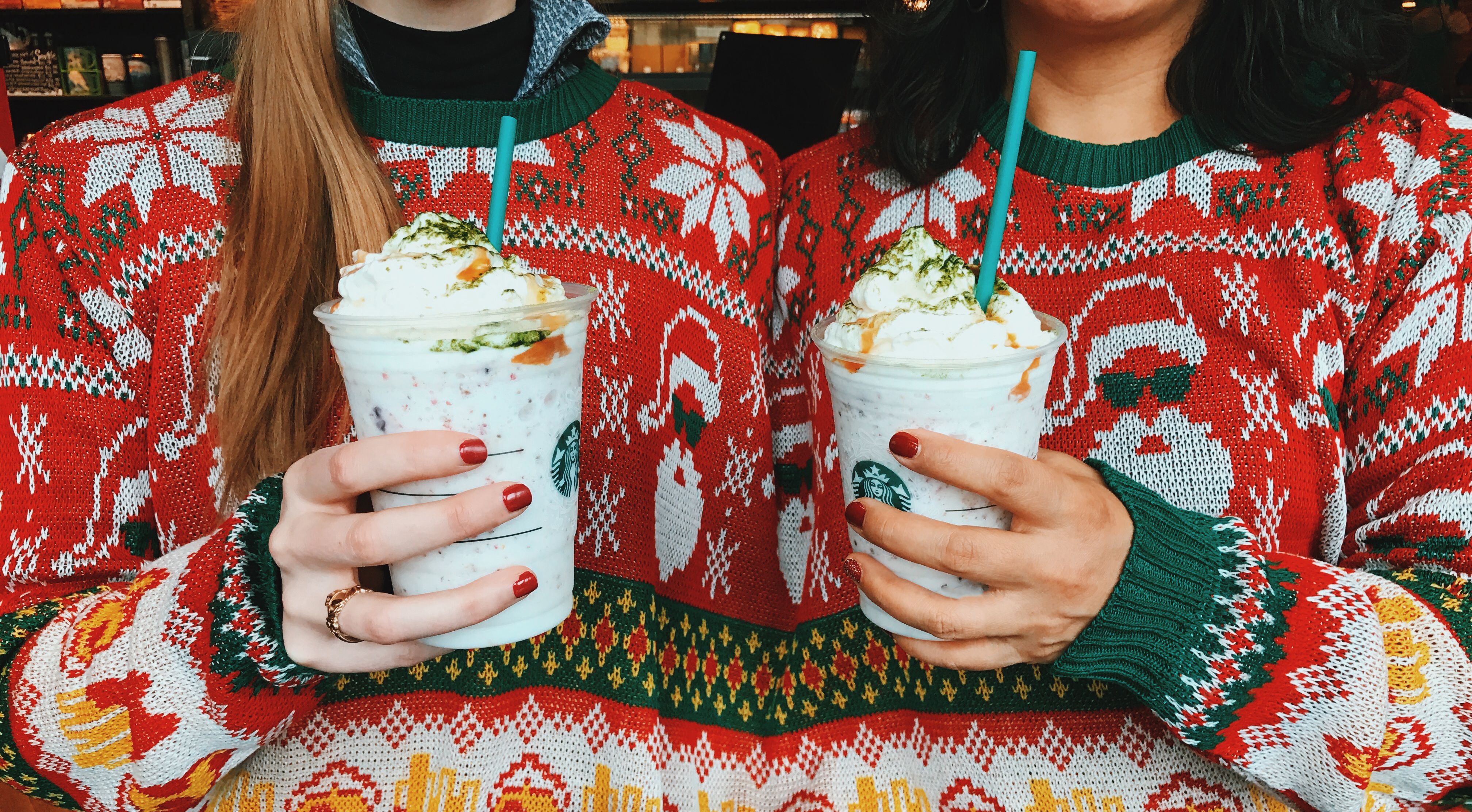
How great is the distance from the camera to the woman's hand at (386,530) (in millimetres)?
804

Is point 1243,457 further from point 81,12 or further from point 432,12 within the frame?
point 81,12

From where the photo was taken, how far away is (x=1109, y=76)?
4.18 ft

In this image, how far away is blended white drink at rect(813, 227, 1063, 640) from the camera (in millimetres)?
875

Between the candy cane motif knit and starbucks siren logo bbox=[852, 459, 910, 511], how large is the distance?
197mm

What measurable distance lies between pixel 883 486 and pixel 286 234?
2.29ft

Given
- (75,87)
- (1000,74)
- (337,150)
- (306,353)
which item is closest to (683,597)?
(306,353)

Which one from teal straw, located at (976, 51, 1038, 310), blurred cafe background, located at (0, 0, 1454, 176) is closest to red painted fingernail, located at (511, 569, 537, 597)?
teal straw, located at (976, 51, 1038, 310)

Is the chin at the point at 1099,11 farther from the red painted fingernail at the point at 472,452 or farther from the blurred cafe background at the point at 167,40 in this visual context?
the blurred cafe background at the point at 167,40

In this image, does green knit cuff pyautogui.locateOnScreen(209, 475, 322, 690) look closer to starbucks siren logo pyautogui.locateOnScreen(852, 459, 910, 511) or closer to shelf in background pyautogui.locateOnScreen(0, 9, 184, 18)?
starbucks siren logo pyautogui.locateOnScreen(852, 459, 910, 511)

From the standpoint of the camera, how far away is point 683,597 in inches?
51.7

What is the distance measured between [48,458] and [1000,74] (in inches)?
48.8

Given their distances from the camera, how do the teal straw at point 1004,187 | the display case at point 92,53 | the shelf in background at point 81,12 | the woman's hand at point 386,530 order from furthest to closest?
the display case at point 92,53 < the shelf in background at point 81,12 < the teal straw at point 1004,187 < the woman's hand at point 386,530

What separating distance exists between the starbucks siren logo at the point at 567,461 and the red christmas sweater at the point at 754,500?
25 centimetres

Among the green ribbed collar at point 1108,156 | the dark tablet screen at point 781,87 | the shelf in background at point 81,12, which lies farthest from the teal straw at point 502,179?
the shelf in background at point 81,12
